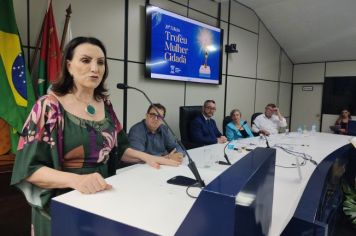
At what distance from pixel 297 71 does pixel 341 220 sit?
5.04 meters

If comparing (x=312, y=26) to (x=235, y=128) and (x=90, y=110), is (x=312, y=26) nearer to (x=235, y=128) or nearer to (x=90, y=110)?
(x=235, y=128)

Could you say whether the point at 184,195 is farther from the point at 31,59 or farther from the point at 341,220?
the point at 341,220

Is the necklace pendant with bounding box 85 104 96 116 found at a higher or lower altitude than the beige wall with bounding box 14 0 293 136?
lower

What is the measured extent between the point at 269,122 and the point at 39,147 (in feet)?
13.8

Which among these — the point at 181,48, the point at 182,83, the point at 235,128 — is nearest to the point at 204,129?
the point at 235,128

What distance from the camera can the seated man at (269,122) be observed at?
4543 millimetres

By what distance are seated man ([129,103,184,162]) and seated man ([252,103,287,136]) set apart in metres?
2.23

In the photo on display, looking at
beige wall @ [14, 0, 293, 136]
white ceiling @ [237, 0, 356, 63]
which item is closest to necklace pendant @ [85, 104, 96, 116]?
beige wall @ [14, 0, 293, 136]

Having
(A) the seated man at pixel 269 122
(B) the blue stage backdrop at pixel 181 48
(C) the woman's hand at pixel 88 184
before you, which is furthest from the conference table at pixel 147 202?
(A) the seated man at pixel 269 122

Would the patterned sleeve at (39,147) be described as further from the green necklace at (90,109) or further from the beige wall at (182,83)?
the beige wall at (182,83)

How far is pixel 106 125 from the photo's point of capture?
3.86ft

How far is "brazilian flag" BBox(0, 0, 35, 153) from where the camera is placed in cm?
203

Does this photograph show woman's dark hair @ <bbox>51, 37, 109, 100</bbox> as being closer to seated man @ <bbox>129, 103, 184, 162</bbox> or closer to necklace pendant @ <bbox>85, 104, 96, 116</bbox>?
necklace pendant @ <bbox>85, 104, 96, 116</bbox>

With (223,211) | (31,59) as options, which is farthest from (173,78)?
(223,211)
